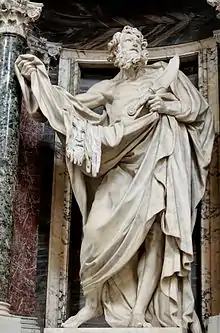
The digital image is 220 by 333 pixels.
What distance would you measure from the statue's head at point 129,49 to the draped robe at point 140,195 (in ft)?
1.18

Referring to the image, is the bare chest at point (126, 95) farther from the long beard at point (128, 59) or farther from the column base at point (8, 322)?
the column base at point (8, 322)

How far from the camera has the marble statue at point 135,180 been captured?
18.5 feet

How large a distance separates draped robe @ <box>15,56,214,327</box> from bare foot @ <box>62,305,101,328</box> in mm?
98

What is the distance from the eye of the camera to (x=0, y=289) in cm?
580

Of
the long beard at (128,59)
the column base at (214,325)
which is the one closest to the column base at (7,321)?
the column base at (214,325)

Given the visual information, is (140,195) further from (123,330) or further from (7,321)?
(7,321)

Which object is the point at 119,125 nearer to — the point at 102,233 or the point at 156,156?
the point at 156,156

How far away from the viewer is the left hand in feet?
19.3

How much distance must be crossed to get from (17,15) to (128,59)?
1027 millimetres

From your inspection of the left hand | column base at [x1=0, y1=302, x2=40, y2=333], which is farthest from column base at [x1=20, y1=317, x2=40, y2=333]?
the left hand

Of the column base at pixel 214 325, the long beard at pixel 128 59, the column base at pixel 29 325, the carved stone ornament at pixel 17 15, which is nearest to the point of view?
the column base at pixel 214 325

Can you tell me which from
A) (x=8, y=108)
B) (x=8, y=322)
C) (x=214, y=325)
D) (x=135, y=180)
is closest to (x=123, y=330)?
(x=214, y=325)

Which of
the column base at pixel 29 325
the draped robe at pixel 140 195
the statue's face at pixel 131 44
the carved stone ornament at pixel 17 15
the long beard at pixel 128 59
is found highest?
the carved stone ornament at pixel 17 15

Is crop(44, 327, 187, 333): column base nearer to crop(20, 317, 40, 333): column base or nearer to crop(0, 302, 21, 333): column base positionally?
crop(0, 302, 21, 333): column base
